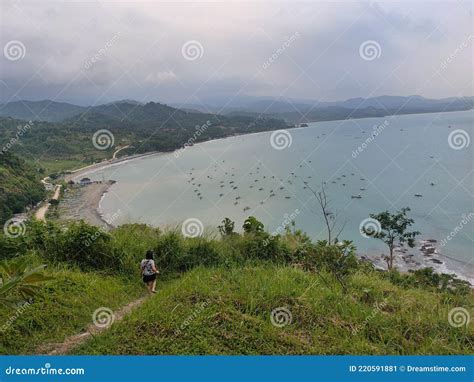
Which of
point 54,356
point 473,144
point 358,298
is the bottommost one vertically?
point 54,356

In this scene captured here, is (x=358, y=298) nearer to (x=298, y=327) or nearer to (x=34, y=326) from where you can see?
(x=298, y=327)

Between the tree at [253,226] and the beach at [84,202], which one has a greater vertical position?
the tree at [253,226]

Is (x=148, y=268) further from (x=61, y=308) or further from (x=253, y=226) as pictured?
(x=253, y=226)

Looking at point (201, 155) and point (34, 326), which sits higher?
point (201, 155)

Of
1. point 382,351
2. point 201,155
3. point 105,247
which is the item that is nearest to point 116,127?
point 201,155

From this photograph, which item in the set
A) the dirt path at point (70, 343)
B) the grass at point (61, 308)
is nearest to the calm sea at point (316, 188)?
the grass at point (61, 308)

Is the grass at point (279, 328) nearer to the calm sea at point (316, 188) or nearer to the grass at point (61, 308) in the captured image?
the grass at point (61, 308)

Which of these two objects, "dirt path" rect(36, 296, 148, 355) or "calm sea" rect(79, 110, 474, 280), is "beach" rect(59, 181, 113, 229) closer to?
"calm sea" rect(79, 110, 474, 280)
